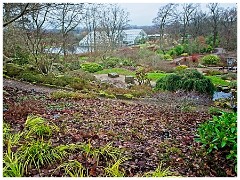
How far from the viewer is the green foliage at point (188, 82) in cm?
443

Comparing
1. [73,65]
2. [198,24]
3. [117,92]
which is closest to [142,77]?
[117,92]

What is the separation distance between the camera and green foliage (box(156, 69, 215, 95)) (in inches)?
174

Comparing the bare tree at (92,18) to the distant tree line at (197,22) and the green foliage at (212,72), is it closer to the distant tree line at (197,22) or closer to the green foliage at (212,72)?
the distant tree line at (197,22)

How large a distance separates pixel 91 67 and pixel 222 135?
128 inches

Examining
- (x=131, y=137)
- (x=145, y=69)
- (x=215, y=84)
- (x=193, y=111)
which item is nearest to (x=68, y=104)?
(x=131, y=137)

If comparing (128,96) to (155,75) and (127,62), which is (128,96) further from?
(155,75)

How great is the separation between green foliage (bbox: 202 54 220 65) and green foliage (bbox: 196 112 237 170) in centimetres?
338

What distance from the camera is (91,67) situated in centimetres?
494

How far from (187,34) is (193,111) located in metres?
1.50

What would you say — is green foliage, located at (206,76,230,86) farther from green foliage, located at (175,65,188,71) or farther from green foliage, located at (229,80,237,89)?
green foliage, located at (175,65,188,71)

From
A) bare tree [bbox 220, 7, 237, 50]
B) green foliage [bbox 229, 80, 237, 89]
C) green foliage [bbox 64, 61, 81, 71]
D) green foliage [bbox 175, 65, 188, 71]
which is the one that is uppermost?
bare tree [bbox 220, 7, 237, 50]

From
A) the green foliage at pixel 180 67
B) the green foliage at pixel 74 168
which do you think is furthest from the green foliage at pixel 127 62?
the green foliage at pixel 74 168

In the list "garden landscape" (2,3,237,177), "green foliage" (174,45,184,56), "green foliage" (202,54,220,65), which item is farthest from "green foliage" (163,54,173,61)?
"green foliage" (202,54,220,65)

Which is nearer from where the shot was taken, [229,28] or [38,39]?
[229,28]
